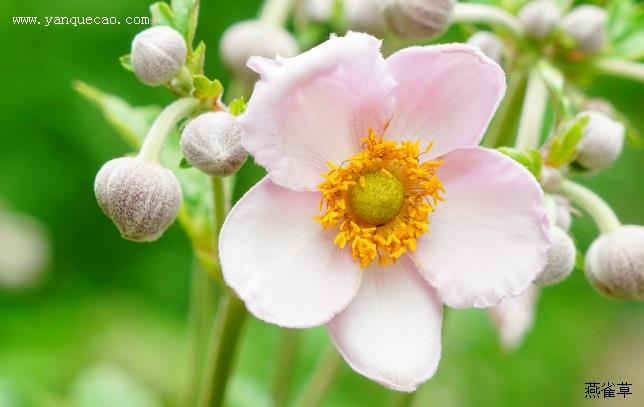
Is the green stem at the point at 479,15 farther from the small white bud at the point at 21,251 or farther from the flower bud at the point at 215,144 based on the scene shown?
the small white bud at the point at 21,251

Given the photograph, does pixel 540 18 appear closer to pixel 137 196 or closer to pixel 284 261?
pixel 284 261

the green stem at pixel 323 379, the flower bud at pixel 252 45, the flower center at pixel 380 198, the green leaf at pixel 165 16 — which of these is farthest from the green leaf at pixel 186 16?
the green stem at pixel 323 379

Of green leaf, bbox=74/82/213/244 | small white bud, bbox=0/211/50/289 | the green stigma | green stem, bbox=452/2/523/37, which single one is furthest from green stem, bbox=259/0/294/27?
small white bud, bbox=0/211/50/289

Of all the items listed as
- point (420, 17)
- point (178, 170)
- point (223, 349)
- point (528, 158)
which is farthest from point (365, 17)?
point (223, 349)

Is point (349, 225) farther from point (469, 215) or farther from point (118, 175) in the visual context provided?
point (118, 175)

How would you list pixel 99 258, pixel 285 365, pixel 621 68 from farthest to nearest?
pixel 99 258
pixel 285 365
pixel 621 68

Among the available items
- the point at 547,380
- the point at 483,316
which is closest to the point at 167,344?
the point at 483,316

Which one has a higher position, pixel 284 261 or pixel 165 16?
pixel 165 16

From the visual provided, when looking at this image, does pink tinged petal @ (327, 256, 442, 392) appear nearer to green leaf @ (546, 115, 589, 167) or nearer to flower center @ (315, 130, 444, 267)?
flower center @ (315, 130, 444, 267)

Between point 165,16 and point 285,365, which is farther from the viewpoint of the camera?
point 285,365
